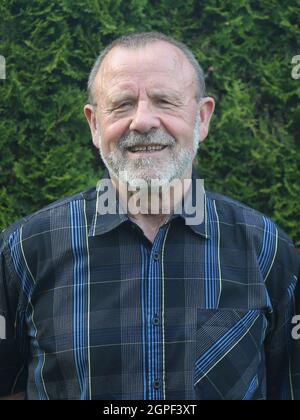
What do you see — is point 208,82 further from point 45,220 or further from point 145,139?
point 45,220

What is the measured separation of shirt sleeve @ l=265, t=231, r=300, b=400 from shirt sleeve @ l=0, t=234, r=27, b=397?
0.95 m

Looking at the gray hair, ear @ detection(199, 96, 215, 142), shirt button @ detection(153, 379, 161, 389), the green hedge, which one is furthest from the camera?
the green hedge

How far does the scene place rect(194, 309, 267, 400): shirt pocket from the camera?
6.92 ft

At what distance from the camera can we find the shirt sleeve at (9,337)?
2211 millimetres

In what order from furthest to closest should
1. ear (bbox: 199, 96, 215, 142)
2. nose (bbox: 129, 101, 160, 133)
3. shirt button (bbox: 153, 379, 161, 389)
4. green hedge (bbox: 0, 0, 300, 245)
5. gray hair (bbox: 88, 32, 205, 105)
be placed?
green hedge (bbox: 0, 0, 300, 245)
ear (bbox: 199, 96, 215, 142)
gray hair (bbox: 88, 32, 205, 105)
nose (bbox: 129, 101, 160, 133)
shirt button (bbox: 153, 379, 161, 389)

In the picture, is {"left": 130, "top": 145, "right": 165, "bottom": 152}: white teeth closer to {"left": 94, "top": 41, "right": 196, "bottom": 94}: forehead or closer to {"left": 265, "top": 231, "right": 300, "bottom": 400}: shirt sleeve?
{"left": 94, "top": 41, "right": 196, "bottom": 94}: forehead

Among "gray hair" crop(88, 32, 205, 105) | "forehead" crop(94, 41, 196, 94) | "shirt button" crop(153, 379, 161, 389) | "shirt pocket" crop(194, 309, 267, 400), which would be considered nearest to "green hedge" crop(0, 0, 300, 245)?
"gray hair" crop(88, 32, 205, 105)

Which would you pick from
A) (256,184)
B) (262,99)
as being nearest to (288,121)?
(262,99)

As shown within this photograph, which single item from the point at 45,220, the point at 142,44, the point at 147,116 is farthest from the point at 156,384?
the point at 142,44

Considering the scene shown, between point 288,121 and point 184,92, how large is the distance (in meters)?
1.32

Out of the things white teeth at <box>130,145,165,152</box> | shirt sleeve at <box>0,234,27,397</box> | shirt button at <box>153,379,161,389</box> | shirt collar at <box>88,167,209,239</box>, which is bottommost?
shirt button at <box>153,379,161,389</box>

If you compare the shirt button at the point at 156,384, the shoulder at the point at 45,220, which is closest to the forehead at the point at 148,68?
the shoulder at the point at 45,220

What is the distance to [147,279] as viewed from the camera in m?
2.12

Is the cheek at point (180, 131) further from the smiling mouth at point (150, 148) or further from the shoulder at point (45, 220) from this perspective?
the shoulder at point (45, 220)
